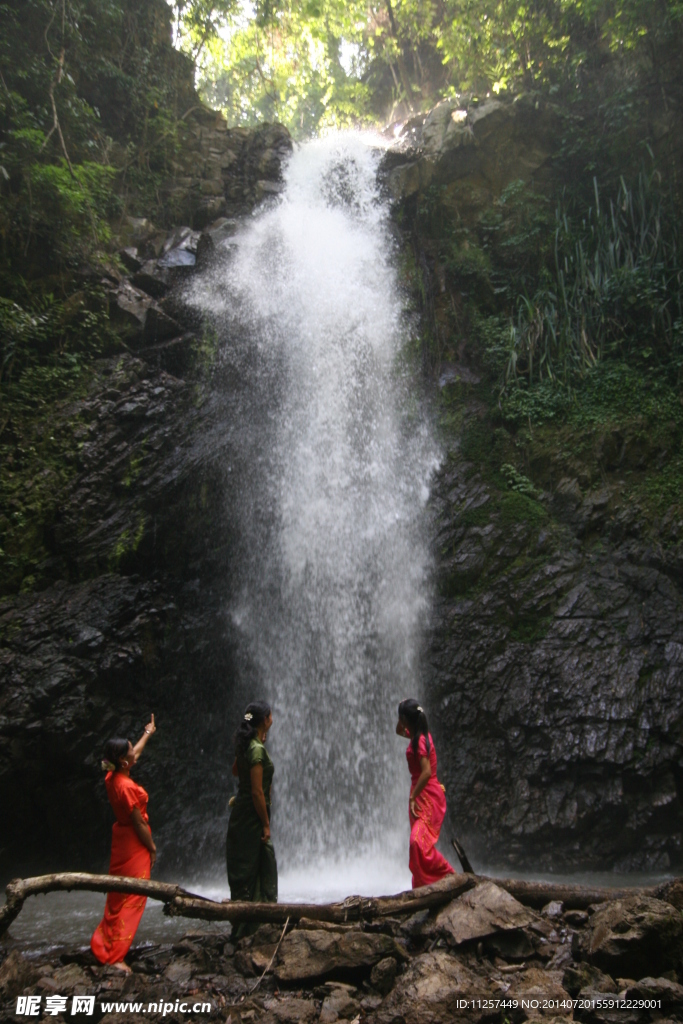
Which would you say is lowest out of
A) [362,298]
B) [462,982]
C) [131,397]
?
[462,982]

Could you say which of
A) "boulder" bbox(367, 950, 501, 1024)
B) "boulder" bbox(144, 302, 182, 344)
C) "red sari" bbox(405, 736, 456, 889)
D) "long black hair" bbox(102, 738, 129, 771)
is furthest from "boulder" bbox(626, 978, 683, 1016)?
"boulder" bbox(144, 302, 182, 344)

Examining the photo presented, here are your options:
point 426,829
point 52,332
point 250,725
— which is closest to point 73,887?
point 250,725

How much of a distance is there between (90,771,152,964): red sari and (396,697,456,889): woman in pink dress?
71.8 inches

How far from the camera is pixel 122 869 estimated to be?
4.07m

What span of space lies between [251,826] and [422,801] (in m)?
1.19

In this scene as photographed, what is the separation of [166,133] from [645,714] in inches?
520

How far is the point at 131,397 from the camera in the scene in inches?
343

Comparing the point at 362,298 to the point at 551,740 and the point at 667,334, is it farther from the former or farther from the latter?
the point at 551,740

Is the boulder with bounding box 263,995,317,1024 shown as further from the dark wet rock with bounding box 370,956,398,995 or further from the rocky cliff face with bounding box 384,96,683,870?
the rocky cliff face with bounding box 384,96,683,870

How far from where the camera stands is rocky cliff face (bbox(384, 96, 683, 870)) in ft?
19.7

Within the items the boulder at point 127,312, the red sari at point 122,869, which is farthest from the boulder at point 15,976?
the boulder at point 127,312

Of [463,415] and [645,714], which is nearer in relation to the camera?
[645,714]

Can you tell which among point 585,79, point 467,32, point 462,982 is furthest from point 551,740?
point 467,32

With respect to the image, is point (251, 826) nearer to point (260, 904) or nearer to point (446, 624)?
point (260, 904)
